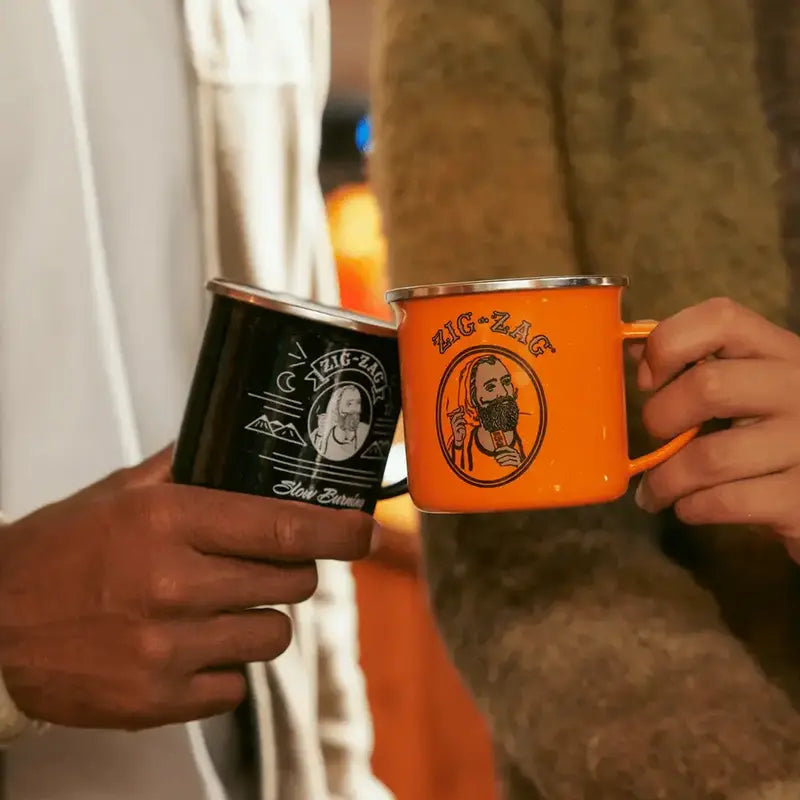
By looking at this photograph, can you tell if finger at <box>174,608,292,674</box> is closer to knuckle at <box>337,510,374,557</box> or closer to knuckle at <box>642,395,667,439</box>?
knuckle at <box>337,510,374,557</box>

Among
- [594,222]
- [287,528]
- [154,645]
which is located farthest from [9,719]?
[594,222]

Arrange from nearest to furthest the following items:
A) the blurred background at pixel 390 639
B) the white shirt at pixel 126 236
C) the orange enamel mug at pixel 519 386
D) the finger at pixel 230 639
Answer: the orange enamel mug at pixel 519 386
the finger at pixel 230 639
the white shirt at pixel 126 236
the blurred background at pixel 390 639

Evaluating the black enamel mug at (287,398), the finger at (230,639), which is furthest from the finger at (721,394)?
the finger at (230,639)

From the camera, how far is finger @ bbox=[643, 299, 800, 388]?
0.44 metres

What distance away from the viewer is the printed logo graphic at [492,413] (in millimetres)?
427

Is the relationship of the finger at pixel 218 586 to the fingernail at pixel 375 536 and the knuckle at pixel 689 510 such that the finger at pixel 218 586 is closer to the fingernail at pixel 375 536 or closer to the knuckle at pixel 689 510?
the fingernail at pixel 375 536

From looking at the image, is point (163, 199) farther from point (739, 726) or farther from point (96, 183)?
point (739, 726)

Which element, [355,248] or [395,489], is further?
[355,248]

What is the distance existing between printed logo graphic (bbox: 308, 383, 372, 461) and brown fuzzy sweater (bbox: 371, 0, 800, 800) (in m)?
0.09

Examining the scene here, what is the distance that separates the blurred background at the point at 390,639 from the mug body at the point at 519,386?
915mm

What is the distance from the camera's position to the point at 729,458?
0.46 meters

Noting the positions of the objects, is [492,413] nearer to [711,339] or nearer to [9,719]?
[711,339]

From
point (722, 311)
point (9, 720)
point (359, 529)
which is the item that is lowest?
point (9, 720)

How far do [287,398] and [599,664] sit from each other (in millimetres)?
196
